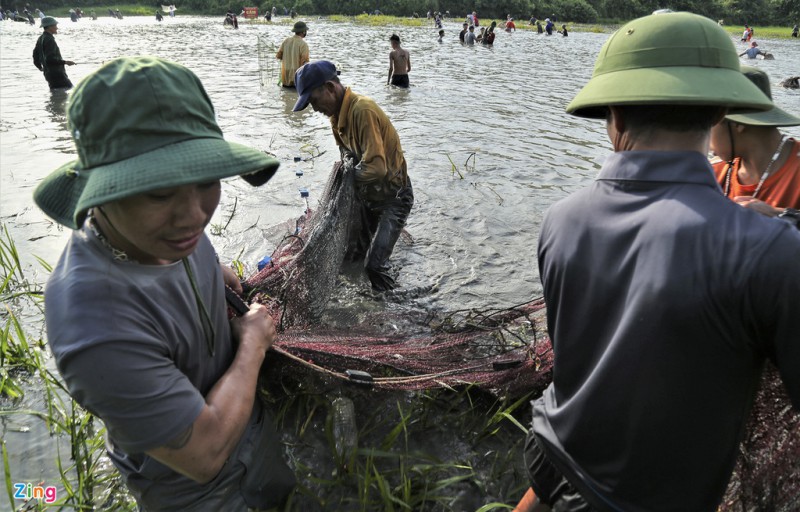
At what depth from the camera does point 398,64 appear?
14.5 meters

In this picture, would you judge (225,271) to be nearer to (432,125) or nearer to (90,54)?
(432,125)

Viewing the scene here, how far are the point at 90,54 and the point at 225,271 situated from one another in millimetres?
25779

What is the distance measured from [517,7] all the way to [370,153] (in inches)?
2919

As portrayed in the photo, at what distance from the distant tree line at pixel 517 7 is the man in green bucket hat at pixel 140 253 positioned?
7028 centimetres

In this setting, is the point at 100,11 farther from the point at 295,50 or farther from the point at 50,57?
the point at 295,50

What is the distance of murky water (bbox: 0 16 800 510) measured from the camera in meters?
5.55

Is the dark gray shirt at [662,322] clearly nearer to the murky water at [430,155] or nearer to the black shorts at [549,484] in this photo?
the black shorts at [549,484]

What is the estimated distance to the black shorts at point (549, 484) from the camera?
1604mm

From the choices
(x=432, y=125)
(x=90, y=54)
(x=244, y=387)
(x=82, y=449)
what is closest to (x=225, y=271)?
(x=244, y=387)

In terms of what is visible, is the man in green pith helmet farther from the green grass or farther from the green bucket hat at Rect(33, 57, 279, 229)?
the green grass

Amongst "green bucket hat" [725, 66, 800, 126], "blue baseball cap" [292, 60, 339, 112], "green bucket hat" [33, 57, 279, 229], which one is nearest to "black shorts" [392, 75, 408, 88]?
"blue baseball cap" [292, 60, 339, 112]

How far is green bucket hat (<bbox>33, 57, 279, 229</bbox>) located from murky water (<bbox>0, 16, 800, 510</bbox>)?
237 cm

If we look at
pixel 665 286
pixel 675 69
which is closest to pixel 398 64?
pixel 675 69

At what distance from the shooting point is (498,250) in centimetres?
602
